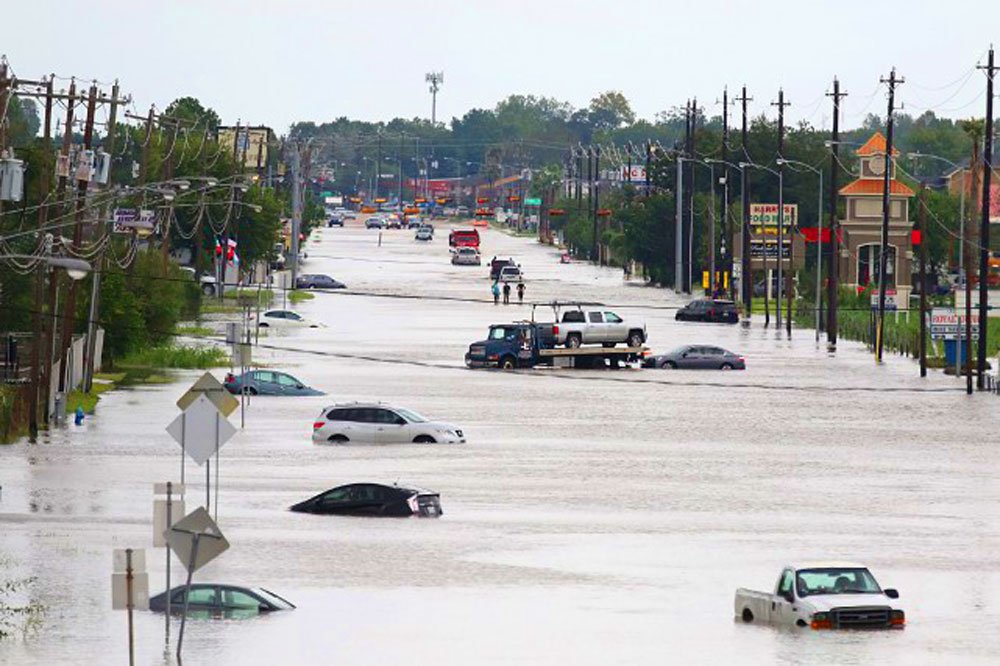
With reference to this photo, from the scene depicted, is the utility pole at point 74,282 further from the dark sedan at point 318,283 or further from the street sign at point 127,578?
the dark sedan at point 318,283

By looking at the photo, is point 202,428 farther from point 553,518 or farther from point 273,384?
point 273,384

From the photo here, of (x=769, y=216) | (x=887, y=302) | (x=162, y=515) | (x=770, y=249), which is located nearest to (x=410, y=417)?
(x=162, y=515)

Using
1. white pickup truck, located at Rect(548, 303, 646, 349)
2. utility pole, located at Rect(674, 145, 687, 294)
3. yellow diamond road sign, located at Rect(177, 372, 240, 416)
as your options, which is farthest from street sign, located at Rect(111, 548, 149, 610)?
utility pole, located at Rect(674, 145, 687, 294)

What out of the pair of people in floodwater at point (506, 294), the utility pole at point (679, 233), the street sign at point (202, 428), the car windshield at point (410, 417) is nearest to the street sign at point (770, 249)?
the utility pole at point (679, 233)

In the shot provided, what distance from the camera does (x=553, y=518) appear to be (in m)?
49.1

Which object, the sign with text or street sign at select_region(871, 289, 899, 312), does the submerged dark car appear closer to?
street sign at select_region(871, 289, 899, 312)

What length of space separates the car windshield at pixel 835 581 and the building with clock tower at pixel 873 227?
10307 centimetres

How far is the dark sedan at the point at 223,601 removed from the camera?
34688 mm

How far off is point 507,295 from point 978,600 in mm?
92007

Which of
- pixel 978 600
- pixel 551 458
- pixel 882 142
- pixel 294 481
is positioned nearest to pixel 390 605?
pixel 978 600

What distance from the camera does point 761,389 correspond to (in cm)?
8606

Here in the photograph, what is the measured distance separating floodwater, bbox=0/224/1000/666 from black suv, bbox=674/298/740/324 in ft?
93.6

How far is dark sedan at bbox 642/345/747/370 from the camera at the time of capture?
96.2 meters

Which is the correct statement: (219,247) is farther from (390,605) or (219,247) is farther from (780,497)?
(390,605)
